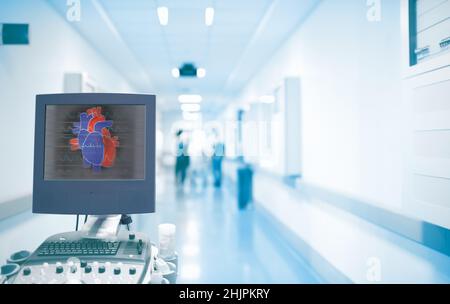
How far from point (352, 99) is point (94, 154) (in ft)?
6.57

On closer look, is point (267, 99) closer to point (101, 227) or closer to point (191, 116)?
point (101, 227)

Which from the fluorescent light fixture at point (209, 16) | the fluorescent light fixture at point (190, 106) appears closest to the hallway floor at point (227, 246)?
the fluorescent light fixture at point (209, 16)

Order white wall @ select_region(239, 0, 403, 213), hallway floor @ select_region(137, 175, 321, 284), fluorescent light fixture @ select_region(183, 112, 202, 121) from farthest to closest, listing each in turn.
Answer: fluorescent light fixture @ select_region(183, 112, 202, 121) → hallway floor @ select_region(137, 175, 321, 284) → white wall @ select_region(239, 0, 403, 213)

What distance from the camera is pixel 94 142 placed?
1.02 m

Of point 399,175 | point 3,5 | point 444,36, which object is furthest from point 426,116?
point 3,5

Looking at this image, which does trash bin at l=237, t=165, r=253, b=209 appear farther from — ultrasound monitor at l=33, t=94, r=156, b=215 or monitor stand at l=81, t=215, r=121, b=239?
ultrasound monitor at l=33, t=94, r=156, b=215

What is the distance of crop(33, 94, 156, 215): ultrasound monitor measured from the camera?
1.01m

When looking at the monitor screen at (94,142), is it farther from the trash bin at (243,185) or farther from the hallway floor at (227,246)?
the trash bin at (243,185)

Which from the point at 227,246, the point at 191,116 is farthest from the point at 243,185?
the point at 191,116

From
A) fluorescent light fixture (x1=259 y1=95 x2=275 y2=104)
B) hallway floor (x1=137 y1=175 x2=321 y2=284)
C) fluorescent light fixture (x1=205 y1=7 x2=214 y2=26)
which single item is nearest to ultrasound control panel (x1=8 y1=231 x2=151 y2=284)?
hallway floor (x1=137 y1=175 x2=321 y2=284)

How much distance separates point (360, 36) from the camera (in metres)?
2.16

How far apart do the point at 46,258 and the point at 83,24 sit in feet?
9.16

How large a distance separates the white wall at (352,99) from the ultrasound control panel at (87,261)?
1.46m

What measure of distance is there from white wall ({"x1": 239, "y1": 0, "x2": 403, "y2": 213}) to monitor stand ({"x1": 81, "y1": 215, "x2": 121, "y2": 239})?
1.50 m
